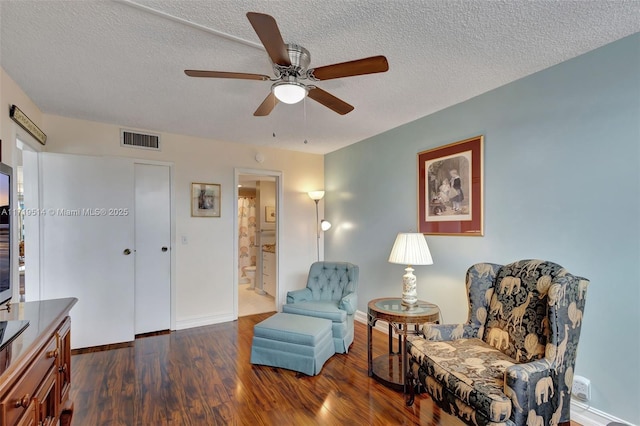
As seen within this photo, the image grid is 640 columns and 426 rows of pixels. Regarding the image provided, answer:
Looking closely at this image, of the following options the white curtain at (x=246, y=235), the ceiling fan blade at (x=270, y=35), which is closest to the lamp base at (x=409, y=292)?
the ceiling fan blade at (x=270, y=35)

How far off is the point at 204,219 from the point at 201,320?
1288mm

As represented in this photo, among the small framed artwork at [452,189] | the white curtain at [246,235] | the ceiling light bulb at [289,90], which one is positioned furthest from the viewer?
the white curtain at [246,235]

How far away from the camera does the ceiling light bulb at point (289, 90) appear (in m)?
1.74

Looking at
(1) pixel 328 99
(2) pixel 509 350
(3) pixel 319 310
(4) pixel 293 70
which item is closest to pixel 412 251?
(2) pixel 509 350

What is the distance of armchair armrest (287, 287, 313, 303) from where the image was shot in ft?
11.1

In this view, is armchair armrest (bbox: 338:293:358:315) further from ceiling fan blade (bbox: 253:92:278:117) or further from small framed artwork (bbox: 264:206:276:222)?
small framed artwork (bbox: 264:206:276:222)

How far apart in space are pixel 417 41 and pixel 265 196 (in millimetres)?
4393

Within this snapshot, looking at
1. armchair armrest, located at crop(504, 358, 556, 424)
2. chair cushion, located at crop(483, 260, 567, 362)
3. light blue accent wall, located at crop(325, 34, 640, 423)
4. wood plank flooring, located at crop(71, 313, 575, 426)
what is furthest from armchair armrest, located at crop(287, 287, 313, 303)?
armchair armrest, located at crop(504, 358, 556, 424)

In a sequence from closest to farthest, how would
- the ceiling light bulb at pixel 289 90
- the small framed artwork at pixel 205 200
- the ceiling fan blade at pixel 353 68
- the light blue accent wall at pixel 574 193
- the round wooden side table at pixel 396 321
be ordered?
the ceiling fan blade at pixel 353 68 → the ceiling light bulb at pixel 289 90 → the light blue accent wall at pixel 574 193 → the round wooden side table at pixel 396 321 → the small framed artwork at pixel 205 200

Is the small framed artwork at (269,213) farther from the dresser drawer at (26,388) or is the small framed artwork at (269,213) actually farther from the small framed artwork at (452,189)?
the dresser drawer at (26,388)

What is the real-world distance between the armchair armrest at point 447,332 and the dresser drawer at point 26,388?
2118mm

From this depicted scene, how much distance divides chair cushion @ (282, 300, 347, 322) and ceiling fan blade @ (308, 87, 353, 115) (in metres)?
1.93

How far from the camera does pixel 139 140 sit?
364cm

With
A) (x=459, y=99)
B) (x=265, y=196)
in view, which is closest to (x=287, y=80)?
(x=459, y=99)
